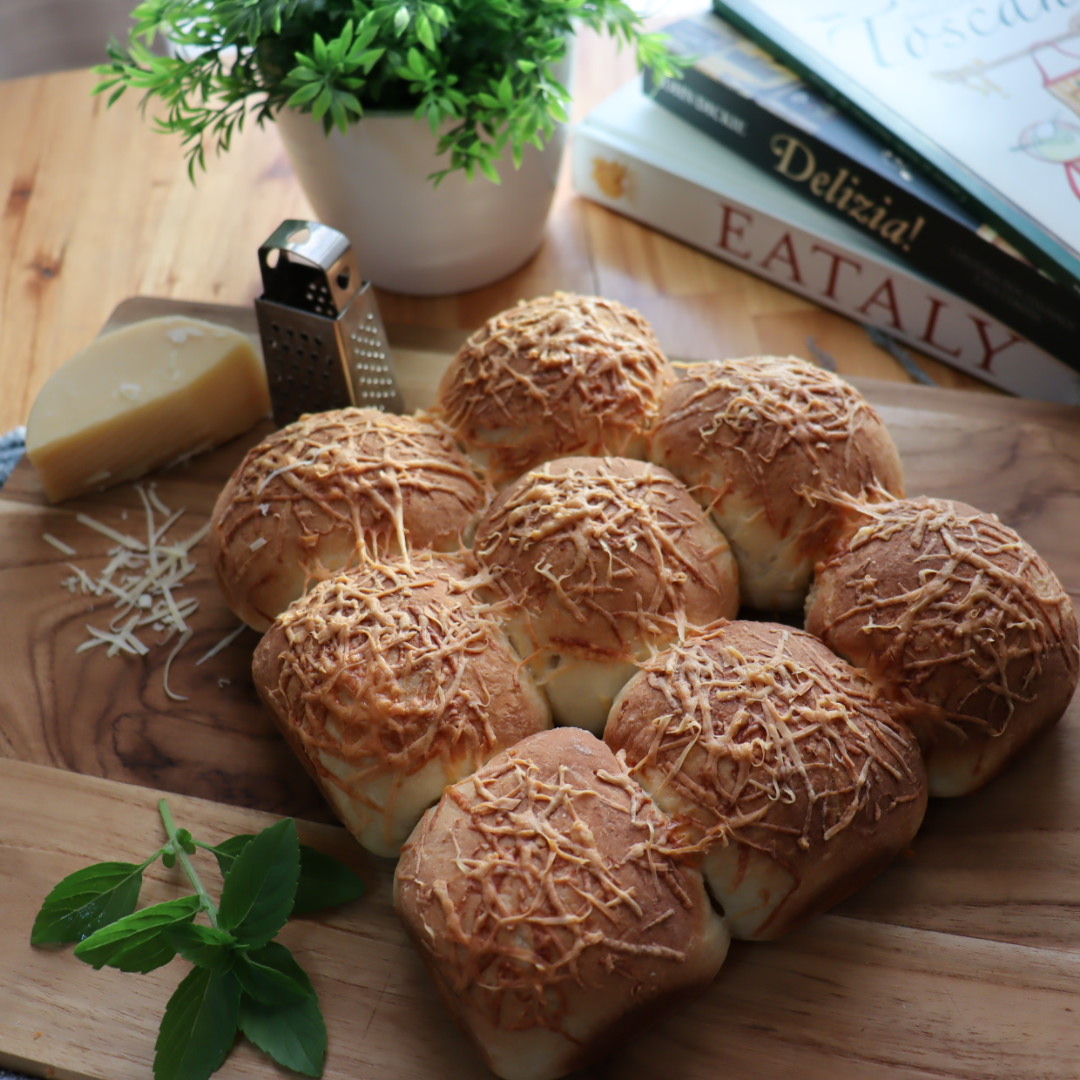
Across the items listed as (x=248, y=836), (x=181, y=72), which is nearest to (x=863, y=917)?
(x=248, y=836)

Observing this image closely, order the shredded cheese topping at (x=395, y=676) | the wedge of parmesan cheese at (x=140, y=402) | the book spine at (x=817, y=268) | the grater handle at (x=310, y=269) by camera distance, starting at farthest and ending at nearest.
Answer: the book spine at (x=817, y=268)
the wedge of parmesan cheese at (x=140, y=402)
the grater handle at (x=310, y=269)
the shredded cheese topping at (x=395, y=676)

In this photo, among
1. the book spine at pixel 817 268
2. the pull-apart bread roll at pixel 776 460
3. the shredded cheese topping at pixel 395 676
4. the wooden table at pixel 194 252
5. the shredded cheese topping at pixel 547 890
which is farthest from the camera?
the wooden table at pixel 194 252

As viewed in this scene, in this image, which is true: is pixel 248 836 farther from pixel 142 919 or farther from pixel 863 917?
pixel 863 917

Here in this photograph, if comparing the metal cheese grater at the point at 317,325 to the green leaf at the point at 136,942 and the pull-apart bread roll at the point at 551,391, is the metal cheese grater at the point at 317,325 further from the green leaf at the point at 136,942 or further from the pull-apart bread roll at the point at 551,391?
the green leaf at the point at 136,942

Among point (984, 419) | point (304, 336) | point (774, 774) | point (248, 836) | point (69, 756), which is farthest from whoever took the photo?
point (984, 419)

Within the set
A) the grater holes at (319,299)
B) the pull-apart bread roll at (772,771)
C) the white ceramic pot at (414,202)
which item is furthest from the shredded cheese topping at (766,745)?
the white ceramic pot at (414,202)

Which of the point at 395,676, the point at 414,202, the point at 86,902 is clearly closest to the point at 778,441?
the point at 395,676
